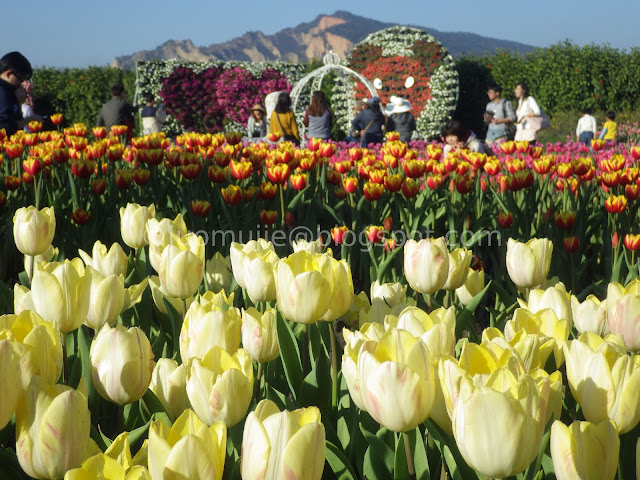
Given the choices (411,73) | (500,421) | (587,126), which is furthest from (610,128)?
(500,421)

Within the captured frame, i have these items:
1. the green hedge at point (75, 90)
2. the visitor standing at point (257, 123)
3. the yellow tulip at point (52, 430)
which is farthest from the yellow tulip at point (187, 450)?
the green hedge at point (75, 90)

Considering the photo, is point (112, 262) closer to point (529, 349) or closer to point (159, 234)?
point (159, 234)

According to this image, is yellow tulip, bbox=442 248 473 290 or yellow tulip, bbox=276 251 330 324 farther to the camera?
yellow tulip, bbox=442 248 473 290

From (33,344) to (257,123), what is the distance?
936cm

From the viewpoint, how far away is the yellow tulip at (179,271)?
148 centimetres

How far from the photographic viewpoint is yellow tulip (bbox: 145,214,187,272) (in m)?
1.65

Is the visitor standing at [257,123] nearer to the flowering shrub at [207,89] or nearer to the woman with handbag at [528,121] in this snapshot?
the woman with handbag at [528,121]

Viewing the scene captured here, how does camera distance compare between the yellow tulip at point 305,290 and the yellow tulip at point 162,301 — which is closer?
the yellow tulip at point 305,290

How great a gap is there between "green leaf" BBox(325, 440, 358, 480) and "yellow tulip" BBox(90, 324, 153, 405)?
1.02 ft

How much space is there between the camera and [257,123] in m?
10.1

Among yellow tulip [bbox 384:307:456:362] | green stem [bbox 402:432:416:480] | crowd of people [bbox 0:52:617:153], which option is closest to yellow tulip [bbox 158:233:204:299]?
yellow tulip [bbox 384:307:456:362]

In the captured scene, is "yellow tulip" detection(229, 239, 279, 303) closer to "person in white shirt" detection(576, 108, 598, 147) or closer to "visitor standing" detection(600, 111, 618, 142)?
"person in white shirt" detection(576, 108, 598, 147)

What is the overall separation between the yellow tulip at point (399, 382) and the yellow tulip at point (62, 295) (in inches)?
24.1

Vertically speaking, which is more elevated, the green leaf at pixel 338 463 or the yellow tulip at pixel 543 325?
the yellow tulip at pixel 543 325
